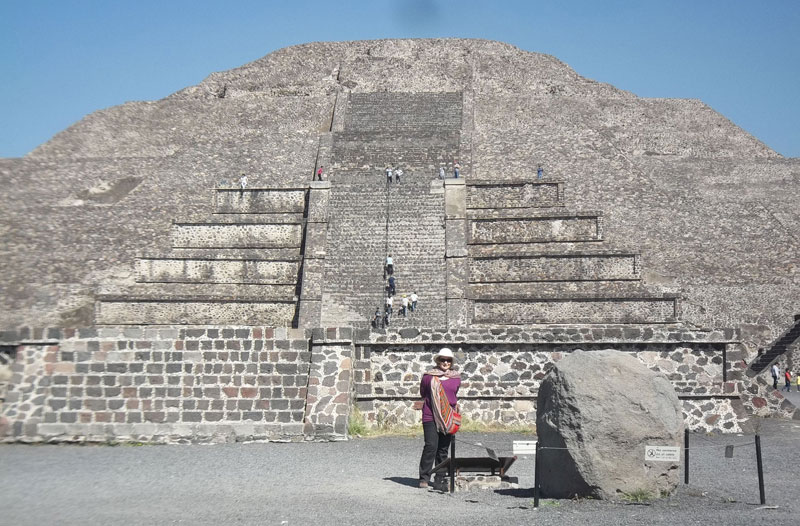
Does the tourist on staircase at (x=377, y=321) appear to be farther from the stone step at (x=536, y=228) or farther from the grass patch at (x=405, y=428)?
the grass patch at (x=405, y=428)

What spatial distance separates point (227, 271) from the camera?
78.7ft

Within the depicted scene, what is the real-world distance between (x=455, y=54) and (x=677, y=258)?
17.3m

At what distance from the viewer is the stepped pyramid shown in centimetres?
2295

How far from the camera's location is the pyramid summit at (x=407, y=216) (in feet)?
75.0

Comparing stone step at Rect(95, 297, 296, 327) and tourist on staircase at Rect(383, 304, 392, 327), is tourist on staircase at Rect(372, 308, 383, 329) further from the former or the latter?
stone step at Rect(95, 297, 296, 327)

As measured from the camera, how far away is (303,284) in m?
22.8

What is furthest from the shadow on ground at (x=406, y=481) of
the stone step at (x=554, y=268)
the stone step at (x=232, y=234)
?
the stone step at (x=232, y=234)

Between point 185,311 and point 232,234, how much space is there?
297cm

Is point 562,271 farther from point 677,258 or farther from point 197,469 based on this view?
point 197,469

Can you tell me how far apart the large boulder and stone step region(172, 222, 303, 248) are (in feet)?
57.6

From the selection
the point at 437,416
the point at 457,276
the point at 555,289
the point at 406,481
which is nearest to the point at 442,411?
the point at 437,416

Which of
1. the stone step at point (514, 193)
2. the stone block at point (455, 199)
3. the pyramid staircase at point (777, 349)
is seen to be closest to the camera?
the pyramid staircase at point (777, 349)

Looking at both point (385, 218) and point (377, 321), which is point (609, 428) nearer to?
point (377, 321)

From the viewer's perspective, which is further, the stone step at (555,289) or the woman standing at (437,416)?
the stone step at (555,289)
